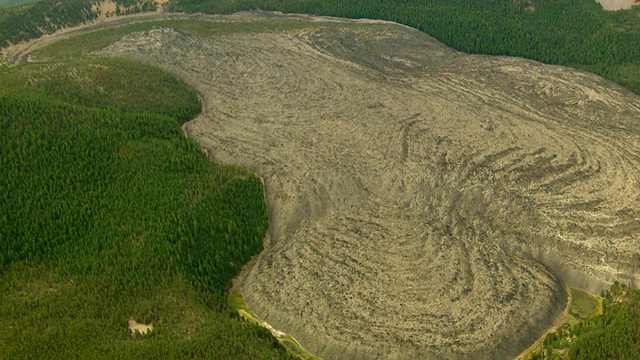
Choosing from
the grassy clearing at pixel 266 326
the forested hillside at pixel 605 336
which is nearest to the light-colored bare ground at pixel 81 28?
the grassy clearing at pixel 266 326

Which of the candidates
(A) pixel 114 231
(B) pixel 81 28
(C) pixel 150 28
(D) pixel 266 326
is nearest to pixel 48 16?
(B) pixel 81 28

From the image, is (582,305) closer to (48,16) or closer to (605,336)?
(605,336)

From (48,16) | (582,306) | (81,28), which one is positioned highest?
(48,16)

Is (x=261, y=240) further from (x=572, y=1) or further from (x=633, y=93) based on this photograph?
(x=572, y=1)

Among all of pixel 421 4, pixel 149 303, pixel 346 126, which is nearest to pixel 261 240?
pixel 149 303

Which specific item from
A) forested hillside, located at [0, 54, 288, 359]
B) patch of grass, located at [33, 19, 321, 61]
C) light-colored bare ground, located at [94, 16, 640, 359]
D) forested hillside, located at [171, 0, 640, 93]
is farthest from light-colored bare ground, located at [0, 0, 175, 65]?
forested hillside, located at [0, 54, 288, 359]
